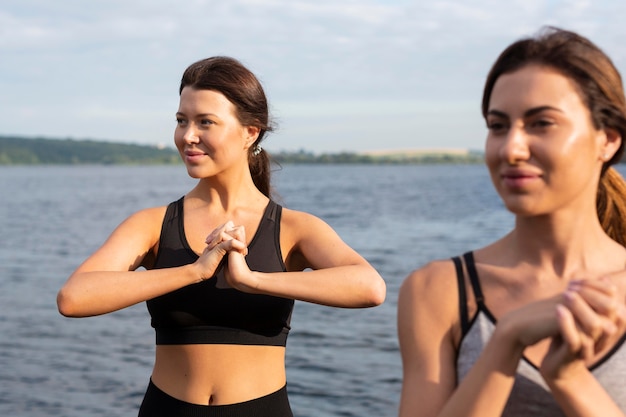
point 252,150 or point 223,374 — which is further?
point 252,150

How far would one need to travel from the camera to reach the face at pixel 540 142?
2605 millimetres

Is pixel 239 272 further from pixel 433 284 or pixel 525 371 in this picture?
pixel 525 371

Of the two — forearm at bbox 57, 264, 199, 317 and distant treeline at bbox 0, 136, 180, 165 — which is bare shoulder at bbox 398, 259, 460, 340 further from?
distant treeline at bbox 0, 136, 180, 165

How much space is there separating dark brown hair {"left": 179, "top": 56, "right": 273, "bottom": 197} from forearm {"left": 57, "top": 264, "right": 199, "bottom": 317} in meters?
0.99

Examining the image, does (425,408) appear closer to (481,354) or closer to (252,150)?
(481,354)

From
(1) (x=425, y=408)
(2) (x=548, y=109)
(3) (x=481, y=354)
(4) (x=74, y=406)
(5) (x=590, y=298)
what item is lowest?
(4) (x=74, y=406)

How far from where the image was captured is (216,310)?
4.57m

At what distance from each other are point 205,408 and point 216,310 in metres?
0.46

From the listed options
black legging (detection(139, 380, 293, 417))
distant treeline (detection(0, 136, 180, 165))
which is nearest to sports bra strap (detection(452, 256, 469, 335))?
black legging (detection(139, 380, 293, 417))

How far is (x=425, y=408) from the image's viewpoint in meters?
2.72

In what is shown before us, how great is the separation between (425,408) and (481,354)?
26 cm

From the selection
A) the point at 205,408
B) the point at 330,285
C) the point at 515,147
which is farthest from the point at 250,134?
the point at 515,147

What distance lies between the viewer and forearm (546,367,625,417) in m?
2.49

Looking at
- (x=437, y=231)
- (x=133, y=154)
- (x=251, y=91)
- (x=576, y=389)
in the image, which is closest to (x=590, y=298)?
(x=576, y=389)
